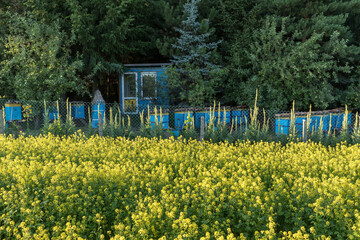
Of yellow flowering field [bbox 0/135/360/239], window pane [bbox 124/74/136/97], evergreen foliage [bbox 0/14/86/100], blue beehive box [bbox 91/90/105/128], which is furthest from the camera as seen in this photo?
window pane [bbox 124/74/136/97]

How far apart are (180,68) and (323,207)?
35.1 ft

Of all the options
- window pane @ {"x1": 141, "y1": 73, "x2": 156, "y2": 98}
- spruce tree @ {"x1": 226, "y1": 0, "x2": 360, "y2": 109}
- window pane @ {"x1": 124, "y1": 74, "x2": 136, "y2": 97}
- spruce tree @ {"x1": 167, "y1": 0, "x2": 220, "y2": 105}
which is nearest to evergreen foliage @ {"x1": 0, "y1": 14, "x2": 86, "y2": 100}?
window pane @ {"x1": 141, "y1": 73, "x2": 156, "y2": 98}

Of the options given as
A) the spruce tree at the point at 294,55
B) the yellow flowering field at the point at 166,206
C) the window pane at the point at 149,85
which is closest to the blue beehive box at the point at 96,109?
the window pane at the point at 149,85

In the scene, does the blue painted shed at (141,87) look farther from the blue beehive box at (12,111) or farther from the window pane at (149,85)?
the blue beehive box at (12,111)

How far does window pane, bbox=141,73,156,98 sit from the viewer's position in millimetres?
14008

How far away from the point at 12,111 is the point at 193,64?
22.7ft

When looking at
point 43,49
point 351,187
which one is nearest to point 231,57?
point 43,49

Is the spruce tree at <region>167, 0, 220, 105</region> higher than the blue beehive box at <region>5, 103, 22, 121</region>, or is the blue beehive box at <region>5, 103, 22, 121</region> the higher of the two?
the spruce tree at <region>167, 0, 220, 105</region>

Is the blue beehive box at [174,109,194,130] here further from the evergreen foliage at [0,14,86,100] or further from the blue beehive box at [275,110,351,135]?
the evergreen foliage at [0,14,86,100]

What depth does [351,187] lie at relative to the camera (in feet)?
11.6

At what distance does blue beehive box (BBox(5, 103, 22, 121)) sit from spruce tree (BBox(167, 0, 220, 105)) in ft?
18.6

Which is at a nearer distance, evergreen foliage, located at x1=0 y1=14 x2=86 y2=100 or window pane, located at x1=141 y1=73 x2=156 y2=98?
evergreen foliage, located at x1=0 y1=14 x2=86 y2=100

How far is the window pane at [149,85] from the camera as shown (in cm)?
1401

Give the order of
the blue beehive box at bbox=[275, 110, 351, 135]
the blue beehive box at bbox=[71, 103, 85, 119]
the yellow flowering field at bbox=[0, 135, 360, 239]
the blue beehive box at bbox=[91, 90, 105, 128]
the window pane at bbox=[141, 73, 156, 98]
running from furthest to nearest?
the window pane at bbox=[141, 73, 156, 98], the blue beehive box at bbox=[71, 103, 85, 119], the blue beehive box at bbox=[91, 90, 105, 128], the blue beehive box at bbox=[275, 110, 351, 135], the yellow flowering field at bbox=[0, 135, 360, 239]
